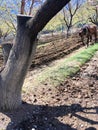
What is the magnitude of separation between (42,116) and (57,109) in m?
0.48

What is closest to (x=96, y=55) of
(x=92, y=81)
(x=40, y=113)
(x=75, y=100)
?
(x=92, y=81)

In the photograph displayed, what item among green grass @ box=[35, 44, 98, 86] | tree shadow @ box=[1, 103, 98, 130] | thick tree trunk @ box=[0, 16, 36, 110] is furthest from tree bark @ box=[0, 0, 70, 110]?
green grass @ box=[35, 44, 98, 86]

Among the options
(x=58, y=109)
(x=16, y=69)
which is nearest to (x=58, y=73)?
(x=58, y=109)

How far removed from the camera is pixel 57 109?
5.75 meters

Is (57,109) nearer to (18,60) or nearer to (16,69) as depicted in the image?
(16,69)

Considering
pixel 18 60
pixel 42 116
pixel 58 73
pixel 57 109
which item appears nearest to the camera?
pixel 18 60

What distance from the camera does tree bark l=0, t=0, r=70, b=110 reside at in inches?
193

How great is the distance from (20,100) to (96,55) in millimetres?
7422

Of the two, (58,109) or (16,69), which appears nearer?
(16,69)

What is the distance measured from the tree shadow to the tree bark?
0.24 metres

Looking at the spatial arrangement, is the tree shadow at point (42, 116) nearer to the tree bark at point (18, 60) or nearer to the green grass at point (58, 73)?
the tree bark at point (18, 60)

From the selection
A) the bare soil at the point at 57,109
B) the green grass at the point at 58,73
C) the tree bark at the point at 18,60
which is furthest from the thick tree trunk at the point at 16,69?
the green grass at the point at 58,73

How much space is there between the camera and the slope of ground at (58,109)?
504cm

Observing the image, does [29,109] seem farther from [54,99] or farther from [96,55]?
[96,55]
